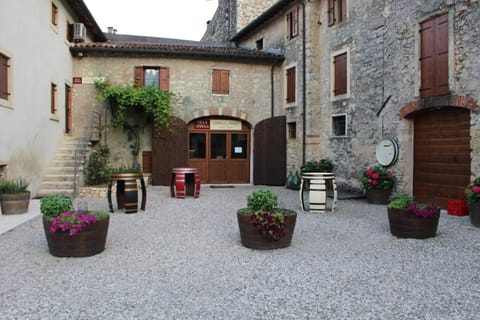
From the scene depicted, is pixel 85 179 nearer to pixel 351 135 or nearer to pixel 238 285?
pixel 351 135

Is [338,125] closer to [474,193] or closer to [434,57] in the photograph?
[434,57]

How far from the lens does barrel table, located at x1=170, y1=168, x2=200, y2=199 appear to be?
33.1ft

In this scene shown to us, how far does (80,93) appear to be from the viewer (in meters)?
13.0

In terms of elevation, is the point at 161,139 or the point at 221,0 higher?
the point at 221,0

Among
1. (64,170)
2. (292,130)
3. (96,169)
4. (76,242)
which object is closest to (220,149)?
(292,130)

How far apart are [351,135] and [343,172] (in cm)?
109

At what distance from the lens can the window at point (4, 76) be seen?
8.33 meters

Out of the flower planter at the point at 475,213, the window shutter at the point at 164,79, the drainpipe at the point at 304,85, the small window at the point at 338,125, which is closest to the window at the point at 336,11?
the drainpipe at the point at 304,85

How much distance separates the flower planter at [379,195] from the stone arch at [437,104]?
1.77 m

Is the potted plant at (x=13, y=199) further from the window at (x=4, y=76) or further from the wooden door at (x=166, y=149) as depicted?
the wooden door at (x=166, y=149)

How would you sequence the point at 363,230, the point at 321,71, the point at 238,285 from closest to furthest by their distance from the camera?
the point at 238,285 → the point at 363,230 → the point at 321,71

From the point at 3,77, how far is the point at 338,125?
28.0 ft

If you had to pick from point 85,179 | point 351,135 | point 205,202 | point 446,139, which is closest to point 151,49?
point 85,179

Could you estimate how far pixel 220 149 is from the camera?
14383 millimetres
